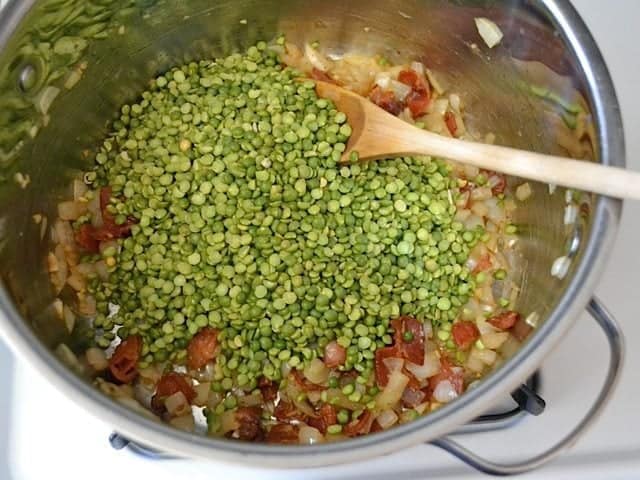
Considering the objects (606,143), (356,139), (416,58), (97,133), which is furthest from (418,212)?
(97,133)

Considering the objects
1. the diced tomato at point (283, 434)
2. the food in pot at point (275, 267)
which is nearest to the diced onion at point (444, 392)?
the food in pot at point (275, 267)

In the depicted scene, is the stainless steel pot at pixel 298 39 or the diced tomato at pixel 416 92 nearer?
the stainless steel pot at pixel 298 39

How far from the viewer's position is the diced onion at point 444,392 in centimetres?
118

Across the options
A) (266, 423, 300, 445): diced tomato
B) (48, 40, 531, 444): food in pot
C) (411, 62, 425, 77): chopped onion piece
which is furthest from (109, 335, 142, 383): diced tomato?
(411, 62, 425, 77): chopped onion piece

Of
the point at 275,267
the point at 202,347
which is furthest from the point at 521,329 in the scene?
the point at 202,347

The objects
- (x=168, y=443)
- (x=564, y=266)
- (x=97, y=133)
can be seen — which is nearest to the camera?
(x=168, y=443)

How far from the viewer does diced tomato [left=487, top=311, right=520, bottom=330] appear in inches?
46.5

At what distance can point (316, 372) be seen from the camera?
1.21 meters

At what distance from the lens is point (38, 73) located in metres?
1.11

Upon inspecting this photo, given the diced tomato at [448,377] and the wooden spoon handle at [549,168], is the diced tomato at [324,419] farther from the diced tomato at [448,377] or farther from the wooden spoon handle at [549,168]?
the wooden spoon handle at [549,168]

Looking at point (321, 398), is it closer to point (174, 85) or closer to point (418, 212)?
point (418, 212)

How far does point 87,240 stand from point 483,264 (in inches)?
25.8

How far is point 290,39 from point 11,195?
56cm

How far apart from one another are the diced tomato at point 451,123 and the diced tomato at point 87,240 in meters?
0.63
